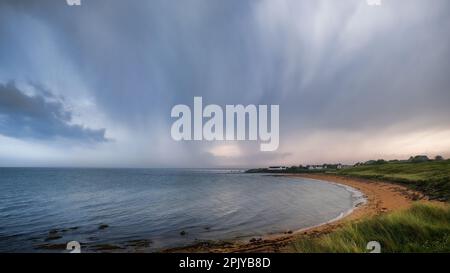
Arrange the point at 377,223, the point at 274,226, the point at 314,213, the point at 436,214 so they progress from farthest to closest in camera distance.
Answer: the point at 314,213
the point at 274,226
the point at 436,214
the point at 377,223

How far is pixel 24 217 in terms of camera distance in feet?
53.9

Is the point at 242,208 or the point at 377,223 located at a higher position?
the point at 377,223

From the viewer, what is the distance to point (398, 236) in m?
5.91

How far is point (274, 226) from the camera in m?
13.4

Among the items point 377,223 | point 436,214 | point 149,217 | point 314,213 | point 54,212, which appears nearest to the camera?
point 377,223

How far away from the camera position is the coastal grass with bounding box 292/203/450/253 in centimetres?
517

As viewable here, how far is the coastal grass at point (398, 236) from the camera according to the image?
16.9 ft
